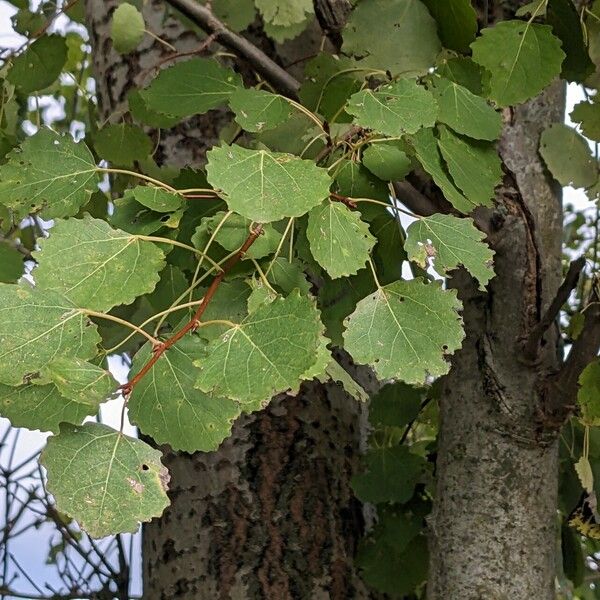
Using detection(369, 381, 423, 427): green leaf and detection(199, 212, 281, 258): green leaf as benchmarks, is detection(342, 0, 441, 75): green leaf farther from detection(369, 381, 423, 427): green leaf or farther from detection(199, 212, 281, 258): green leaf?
detection(369, 381, 423, 427): green leaf

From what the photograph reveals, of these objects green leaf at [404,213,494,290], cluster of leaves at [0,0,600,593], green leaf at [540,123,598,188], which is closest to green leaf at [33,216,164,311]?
cluster of leaves at [0,0,600,593]

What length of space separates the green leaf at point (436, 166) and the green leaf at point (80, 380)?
34 cm

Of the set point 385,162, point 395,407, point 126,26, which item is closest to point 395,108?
point 385,162

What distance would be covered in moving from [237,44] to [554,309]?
0.42m

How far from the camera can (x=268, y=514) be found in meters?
1.14

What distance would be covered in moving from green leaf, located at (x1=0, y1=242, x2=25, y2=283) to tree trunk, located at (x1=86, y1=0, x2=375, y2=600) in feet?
1.24

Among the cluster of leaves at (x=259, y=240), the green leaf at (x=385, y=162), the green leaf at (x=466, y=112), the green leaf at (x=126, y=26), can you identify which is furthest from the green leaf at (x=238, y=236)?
the green leaf at (x=126, y=26)

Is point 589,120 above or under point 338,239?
above

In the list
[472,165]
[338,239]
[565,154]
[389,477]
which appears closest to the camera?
[338,239]

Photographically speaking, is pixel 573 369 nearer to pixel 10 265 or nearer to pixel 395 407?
pixel 395 407

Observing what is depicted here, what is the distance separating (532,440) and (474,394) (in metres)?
0.09

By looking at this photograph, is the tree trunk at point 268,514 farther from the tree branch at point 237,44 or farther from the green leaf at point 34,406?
the green leaf at point 34,406

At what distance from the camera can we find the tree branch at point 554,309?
75 cm

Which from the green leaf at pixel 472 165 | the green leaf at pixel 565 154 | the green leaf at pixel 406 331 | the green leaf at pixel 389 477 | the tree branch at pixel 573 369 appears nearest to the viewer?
the green leaf at pixel 406 331
